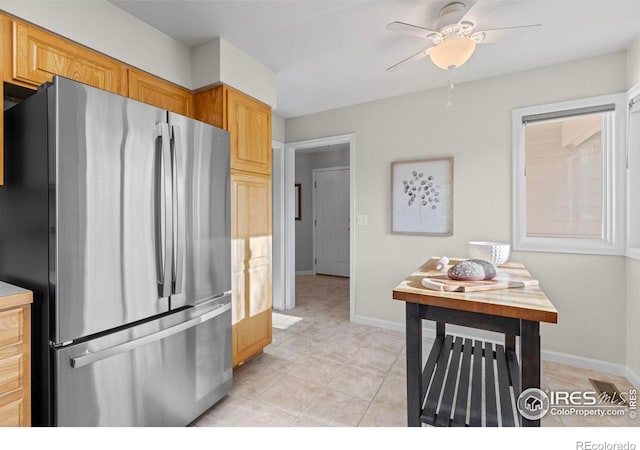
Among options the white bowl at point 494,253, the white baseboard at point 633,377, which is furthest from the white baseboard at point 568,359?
the white bowl at point 494,253

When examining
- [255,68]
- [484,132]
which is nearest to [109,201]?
[255,68]

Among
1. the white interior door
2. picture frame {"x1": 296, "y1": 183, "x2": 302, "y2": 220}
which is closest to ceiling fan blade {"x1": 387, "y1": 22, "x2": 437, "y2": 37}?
the white interior door

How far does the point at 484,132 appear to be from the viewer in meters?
2.73

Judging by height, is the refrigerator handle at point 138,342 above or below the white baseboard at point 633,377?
above

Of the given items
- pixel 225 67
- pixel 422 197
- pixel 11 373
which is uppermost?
pixel 225 67

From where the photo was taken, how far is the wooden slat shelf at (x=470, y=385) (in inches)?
54.9

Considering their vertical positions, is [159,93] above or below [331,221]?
above

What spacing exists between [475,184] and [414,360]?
1960 millimetres

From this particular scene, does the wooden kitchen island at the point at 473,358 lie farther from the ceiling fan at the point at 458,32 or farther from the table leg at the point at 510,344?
the ceiling fan at the point at 458,32

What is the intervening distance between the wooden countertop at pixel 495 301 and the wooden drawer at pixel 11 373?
4.94 ft

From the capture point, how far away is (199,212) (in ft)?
5.67

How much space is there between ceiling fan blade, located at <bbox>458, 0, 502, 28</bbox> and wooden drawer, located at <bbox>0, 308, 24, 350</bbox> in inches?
95.6

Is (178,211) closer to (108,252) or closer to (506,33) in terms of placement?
(108,252)

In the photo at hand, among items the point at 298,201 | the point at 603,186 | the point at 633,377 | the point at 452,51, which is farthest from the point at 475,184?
the point at 298,201
